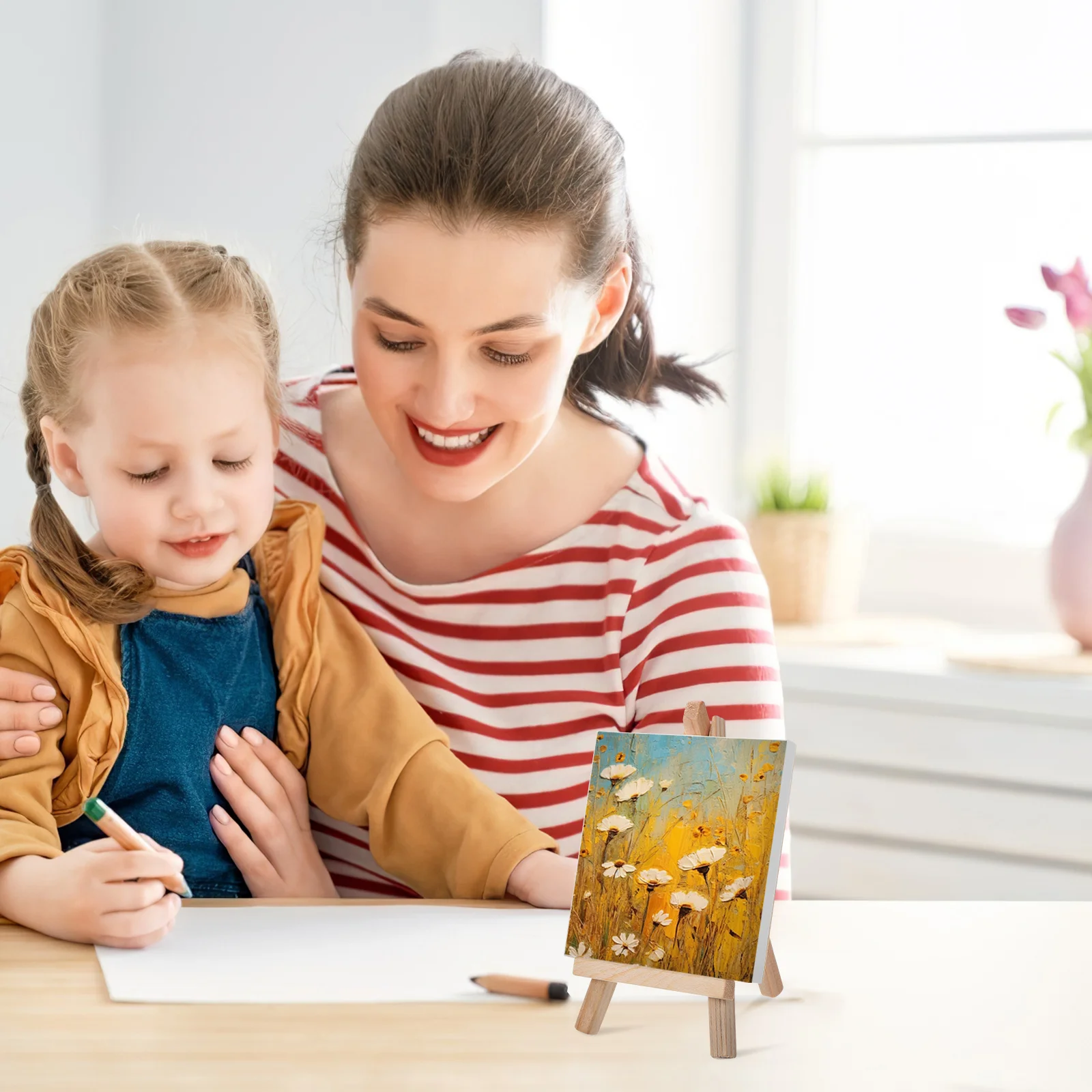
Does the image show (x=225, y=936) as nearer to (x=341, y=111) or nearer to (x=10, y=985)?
(x=10, y=985)

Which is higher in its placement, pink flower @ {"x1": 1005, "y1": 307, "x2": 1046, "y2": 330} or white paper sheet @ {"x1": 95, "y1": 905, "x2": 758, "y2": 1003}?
pink flower @ {"x1": 1005, "y1": 307, "x2": 1046, "y2": 330}

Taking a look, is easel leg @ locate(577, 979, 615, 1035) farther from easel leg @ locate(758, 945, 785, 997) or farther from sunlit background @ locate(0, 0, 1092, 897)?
sunlit background @ locate(0, 0, 1092, 897)

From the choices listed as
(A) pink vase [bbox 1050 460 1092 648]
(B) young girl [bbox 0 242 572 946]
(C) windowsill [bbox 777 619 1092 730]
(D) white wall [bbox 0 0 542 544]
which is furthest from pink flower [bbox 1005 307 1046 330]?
(B) young girl [bbox 0 242 572 946]

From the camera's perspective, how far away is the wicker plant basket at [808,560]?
2.34 metres

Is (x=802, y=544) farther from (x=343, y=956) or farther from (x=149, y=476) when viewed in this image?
(x=343, y=956)

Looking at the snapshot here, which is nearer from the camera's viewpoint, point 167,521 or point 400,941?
point 400,941

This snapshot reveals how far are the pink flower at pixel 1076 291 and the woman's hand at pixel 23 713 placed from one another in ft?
5.45

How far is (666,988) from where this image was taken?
0.78 meters

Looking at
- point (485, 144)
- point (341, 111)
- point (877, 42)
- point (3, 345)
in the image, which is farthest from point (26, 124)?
point (877, 42)

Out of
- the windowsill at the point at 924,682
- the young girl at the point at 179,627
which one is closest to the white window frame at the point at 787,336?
the windowsill at the point at 924,682

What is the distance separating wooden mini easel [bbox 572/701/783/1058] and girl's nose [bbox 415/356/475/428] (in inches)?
17.2

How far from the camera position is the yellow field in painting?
77cm

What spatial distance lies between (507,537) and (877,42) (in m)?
1.68

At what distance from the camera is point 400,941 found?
0.94 m
